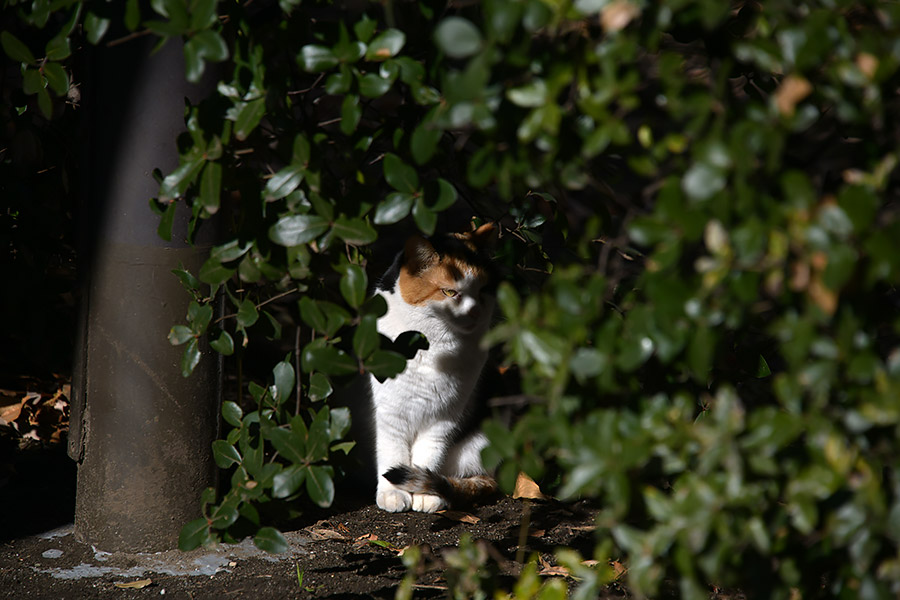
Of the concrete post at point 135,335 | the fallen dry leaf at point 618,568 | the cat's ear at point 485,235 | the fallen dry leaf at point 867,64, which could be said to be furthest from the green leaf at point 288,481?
the cat's ear at point 485,235

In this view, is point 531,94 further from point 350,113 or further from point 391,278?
point 391,278

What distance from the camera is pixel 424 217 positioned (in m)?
1.46

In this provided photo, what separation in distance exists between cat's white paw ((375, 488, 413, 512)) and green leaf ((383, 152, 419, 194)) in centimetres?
166

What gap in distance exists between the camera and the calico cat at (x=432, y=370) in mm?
2877

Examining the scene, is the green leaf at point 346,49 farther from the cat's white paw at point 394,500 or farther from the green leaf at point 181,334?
the cat's white paw at point 394,500

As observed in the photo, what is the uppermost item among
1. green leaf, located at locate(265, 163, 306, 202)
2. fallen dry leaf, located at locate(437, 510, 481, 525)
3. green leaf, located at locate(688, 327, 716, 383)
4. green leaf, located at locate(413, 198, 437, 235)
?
green leaf, located at locate(265, 163, 306, 202)

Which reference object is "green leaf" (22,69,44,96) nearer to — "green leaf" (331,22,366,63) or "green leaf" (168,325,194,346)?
"green leaf" (168,325,194,346)

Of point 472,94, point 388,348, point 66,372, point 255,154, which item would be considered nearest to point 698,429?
point 472,94

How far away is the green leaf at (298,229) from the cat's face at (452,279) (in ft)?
4.26

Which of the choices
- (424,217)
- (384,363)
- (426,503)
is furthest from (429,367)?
(424,217)

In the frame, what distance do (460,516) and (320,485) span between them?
132 cm

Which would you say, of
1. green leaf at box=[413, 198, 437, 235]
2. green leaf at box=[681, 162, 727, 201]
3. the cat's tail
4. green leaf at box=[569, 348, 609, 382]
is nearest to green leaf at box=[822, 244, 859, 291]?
green leaf at box=[681, 162, 727, 201]

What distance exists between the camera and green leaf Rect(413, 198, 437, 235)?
1.45 meters

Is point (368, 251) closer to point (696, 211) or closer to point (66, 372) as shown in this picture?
point (696, 211)
